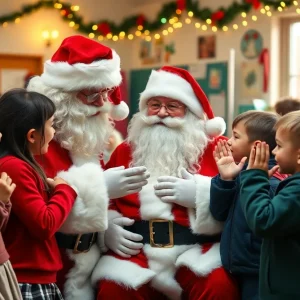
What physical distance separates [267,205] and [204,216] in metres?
0.67

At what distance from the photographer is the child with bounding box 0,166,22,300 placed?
6.44 ft

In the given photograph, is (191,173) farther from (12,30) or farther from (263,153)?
(12,30)

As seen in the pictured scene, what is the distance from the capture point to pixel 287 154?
2.01 meters

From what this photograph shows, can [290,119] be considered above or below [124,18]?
below

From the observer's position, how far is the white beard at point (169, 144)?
9.34 feet

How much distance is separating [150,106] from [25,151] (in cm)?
92

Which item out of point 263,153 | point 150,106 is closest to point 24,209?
point 263,153

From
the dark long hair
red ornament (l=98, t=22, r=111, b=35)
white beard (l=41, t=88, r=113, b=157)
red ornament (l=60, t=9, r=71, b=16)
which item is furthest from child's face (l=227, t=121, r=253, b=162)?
red ornament (l=98, t=22, r=111, b=35)

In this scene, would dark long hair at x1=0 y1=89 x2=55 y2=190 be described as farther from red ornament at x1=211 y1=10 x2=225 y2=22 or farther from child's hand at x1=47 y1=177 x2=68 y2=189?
red ornament at x1=211 y1=10 x2=225 y2=22

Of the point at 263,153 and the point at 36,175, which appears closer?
the point at 263,153

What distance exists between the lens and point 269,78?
668 cm

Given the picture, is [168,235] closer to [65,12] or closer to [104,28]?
[65,12]

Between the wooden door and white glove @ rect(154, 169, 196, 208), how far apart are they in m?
5.23

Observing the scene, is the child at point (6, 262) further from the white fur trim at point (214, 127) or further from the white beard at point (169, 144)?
the white fur trim at point (214, 127)
